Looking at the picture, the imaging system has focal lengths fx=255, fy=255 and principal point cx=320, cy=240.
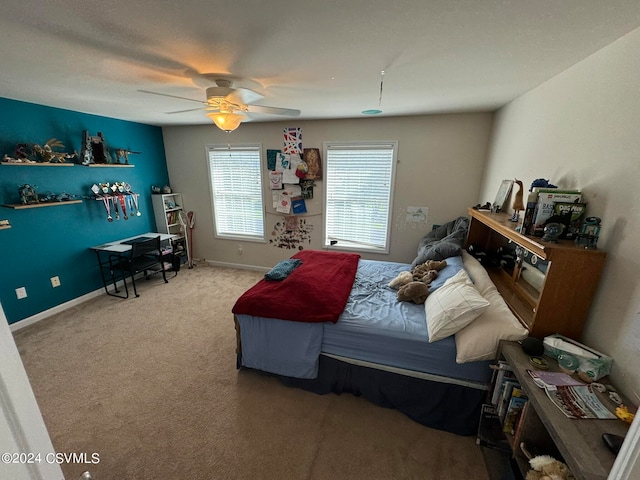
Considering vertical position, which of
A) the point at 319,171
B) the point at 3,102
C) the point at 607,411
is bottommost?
the point at 607,411

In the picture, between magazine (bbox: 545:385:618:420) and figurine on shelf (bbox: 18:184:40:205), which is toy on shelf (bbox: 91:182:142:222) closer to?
figurine on shelf (bbox: 18:184:40:205)

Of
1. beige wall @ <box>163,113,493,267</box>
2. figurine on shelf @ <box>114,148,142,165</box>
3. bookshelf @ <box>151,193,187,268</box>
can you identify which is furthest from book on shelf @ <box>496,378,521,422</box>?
figurine on shelf @ <box>114,148,142,165</box>

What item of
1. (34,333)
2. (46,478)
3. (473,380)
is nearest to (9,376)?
(46,478)

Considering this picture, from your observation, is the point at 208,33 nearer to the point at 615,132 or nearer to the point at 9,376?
the point at 9,376

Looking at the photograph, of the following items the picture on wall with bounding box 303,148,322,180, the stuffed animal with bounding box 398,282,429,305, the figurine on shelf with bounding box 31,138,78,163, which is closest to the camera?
the stuffed animal with bounding box 398,282,429,305

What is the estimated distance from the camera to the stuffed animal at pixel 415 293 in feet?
6.77

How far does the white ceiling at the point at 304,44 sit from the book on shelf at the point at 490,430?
6.66 ft

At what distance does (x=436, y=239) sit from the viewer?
10.5ft

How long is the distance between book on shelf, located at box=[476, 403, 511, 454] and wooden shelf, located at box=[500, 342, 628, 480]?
31 centimetres

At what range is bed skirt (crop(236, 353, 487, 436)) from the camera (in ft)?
5.36

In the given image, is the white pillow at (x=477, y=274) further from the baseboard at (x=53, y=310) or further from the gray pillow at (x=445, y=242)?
the baseboard at (x=53, y=310)

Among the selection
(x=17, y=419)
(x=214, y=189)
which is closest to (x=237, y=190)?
(x=214, y=189)

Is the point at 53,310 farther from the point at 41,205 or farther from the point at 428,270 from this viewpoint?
the point at 428,270

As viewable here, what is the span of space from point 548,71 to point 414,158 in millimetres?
1638
